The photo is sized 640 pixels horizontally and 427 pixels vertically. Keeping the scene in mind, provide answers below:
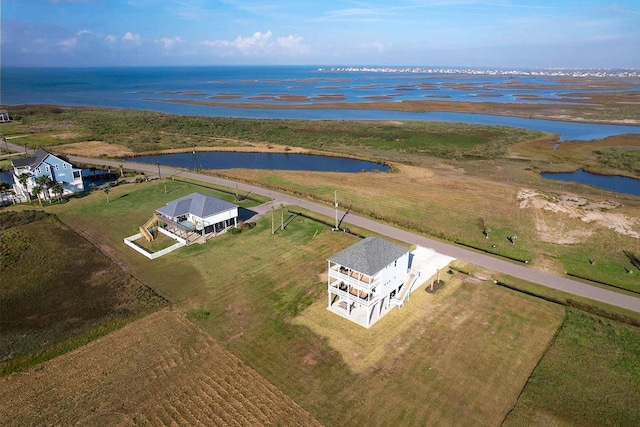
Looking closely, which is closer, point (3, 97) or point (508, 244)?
point (508, 244)

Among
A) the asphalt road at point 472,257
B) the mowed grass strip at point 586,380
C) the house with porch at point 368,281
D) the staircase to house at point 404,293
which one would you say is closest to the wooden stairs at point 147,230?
the asphalt road at point 472,257

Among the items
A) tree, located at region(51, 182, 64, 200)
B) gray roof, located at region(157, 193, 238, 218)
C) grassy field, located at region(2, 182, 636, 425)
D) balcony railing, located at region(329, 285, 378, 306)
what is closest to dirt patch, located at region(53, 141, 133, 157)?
tree, located at region(51, 182, 64, 200)

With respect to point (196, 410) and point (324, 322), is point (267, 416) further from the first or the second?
point (324, 322)

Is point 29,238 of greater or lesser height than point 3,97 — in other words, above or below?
below

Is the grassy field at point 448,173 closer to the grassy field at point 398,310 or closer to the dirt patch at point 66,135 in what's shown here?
the dirt patch at point 66,135

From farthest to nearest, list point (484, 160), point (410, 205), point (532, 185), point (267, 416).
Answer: point (484, 160) < point (532, 185) < point (410, 205) < point (267, 416)

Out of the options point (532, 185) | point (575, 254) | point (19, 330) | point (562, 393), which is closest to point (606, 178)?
point (532, 185)
